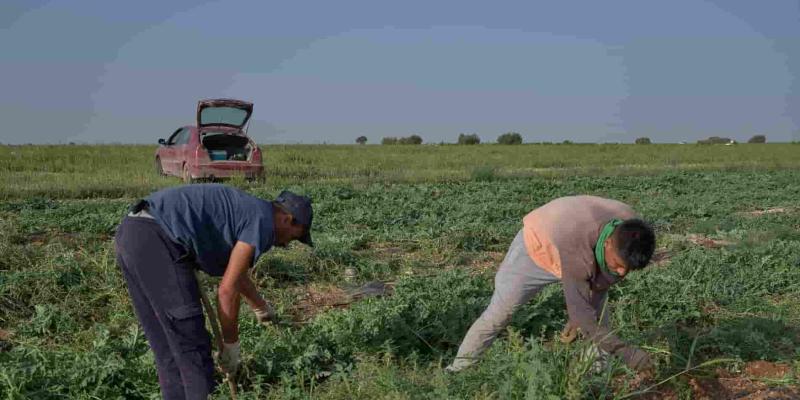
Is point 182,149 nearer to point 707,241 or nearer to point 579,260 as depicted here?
point 707,241

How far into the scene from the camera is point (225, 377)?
394 centimetres

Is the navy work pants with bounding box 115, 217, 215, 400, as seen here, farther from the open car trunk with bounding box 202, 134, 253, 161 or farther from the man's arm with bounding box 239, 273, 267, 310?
the open car trunk with bounding box 202, 134, 253, 161

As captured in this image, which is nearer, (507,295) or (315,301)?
(507,295)

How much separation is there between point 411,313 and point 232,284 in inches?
73.6

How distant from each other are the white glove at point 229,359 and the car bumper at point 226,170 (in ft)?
33.7

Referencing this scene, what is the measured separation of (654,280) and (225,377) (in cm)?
355

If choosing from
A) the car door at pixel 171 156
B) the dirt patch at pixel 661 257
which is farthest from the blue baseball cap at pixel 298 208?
the car door at pixel 171 156

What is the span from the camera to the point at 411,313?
202 inches

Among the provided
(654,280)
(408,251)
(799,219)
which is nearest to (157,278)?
(654,280)

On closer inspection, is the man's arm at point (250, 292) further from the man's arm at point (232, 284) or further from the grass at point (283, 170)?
the grass at point (283, 170)

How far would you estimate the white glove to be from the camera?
3.79m

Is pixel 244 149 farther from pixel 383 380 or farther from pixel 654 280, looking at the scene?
pixel 383 380

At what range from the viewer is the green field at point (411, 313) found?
3750mm

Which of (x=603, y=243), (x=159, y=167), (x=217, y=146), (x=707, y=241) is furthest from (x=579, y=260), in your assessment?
(x=159, y=167)
